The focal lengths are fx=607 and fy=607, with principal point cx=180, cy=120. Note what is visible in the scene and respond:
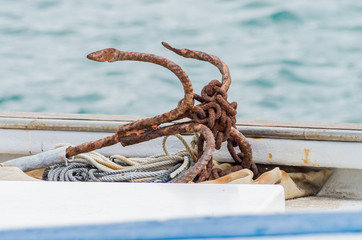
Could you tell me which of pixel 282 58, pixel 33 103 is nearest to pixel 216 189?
pixel 33 103

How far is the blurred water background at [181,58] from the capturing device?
6.96 metres

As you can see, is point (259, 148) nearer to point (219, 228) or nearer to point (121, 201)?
point (121, 201)

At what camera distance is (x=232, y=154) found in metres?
1.73

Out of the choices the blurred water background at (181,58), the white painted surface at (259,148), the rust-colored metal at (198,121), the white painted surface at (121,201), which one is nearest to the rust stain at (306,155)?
the white painted surface at (259,148)

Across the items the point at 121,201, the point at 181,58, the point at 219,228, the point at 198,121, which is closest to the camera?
the point at 219,228

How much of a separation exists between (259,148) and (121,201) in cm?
89

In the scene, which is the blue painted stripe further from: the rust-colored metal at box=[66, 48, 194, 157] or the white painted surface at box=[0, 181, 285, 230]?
the rust-colored metal at box=[66, 48, 194, 157]

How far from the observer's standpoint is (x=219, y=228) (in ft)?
2.27

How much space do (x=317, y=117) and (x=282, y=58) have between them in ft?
5.37

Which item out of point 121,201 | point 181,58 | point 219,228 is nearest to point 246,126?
point 121,201

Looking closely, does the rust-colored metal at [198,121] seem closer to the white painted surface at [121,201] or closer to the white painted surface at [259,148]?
the white painted surface at [259,148]

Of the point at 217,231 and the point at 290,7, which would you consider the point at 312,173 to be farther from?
the point at 290,7

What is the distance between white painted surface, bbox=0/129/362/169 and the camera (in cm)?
172

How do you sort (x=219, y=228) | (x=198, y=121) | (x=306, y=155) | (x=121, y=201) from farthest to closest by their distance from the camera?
(x=306, y=155) < (x=198, y=121) < (x=121, y=201) < (x=219, y=228)
